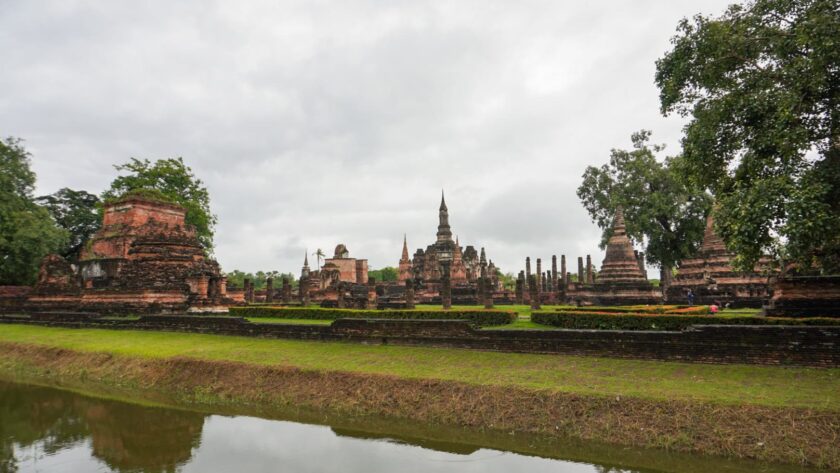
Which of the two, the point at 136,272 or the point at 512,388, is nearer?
the point at 512,388

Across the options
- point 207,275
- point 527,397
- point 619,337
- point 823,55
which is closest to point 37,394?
point 207,275

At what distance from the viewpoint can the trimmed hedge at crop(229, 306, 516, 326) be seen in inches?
581

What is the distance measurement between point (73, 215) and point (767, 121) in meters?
48.2

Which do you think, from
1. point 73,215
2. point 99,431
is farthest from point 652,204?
point 73,215

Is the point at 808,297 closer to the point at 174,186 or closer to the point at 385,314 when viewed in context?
the point at 385,314

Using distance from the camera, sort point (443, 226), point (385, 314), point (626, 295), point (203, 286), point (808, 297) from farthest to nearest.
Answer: point (443, 226) < point (626, 295) < point (203, 286) < point (385, 314) < point (808, 297)

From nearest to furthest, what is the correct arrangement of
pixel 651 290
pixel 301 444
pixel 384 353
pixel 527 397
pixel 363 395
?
pixel 301 444
pixel 527 397
pixel 363 395
pixel 384 353
pixel 651 290

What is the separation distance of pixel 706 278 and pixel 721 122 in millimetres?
→ 13968

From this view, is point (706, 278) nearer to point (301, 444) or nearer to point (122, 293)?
point (301, 444)

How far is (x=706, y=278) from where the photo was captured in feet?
72.4

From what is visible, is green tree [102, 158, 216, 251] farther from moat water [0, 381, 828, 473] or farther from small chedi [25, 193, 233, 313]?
moat water [0, 381, 828, 473]

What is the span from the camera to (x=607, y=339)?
1058 cm

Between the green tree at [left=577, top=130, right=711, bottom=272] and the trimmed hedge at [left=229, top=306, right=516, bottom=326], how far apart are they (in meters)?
22.3

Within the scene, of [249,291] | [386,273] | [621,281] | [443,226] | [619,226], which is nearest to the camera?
[621,281]
